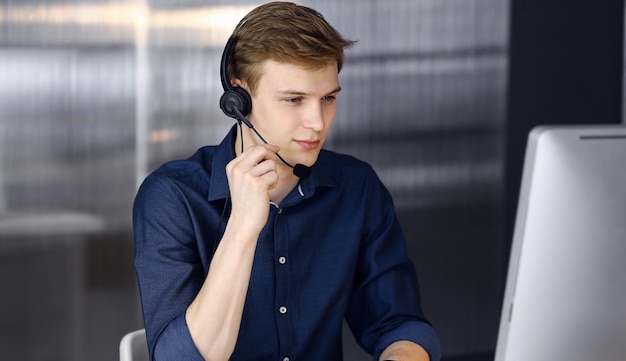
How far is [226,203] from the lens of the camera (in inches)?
63.8

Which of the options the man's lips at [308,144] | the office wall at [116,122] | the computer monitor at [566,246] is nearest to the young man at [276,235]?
the man's lips at [308,144]

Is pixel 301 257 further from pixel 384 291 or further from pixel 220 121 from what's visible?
pixel 220 121

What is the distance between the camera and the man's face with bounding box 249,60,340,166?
5.13 ft

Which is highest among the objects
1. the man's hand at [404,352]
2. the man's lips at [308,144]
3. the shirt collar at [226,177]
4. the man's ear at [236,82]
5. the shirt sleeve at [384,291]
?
the man's ear at [236,82]

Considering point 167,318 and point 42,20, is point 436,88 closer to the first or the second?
point 42,20

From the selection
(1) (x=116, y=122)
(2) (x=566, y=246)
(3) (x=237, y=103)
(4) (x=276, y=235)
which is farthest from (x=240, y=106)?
(1) (x=116, y=122)

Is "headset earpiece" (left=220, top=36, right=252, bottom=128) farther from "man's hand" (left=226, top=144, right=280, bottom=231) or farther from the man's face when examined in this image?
"man's hand" (left=226, top=144, right=280, bottom=231)

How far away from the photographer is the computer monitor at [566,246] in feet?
3.40

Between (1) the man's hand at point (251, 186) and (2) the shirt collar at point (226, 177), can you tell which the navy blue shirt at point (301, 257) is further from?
(1) the man's hand at point (251, 186)

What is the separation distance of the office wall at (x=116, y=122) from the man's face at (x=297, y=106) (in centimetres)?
161

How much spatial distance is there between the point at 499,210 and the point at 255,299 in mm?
2121

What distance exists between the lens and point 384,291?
65.6 inches

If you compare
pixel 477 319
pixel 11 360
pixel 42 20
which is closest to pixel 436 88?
pixel 477 319

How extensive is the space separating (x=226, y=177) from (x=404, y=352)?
17.2 inches
